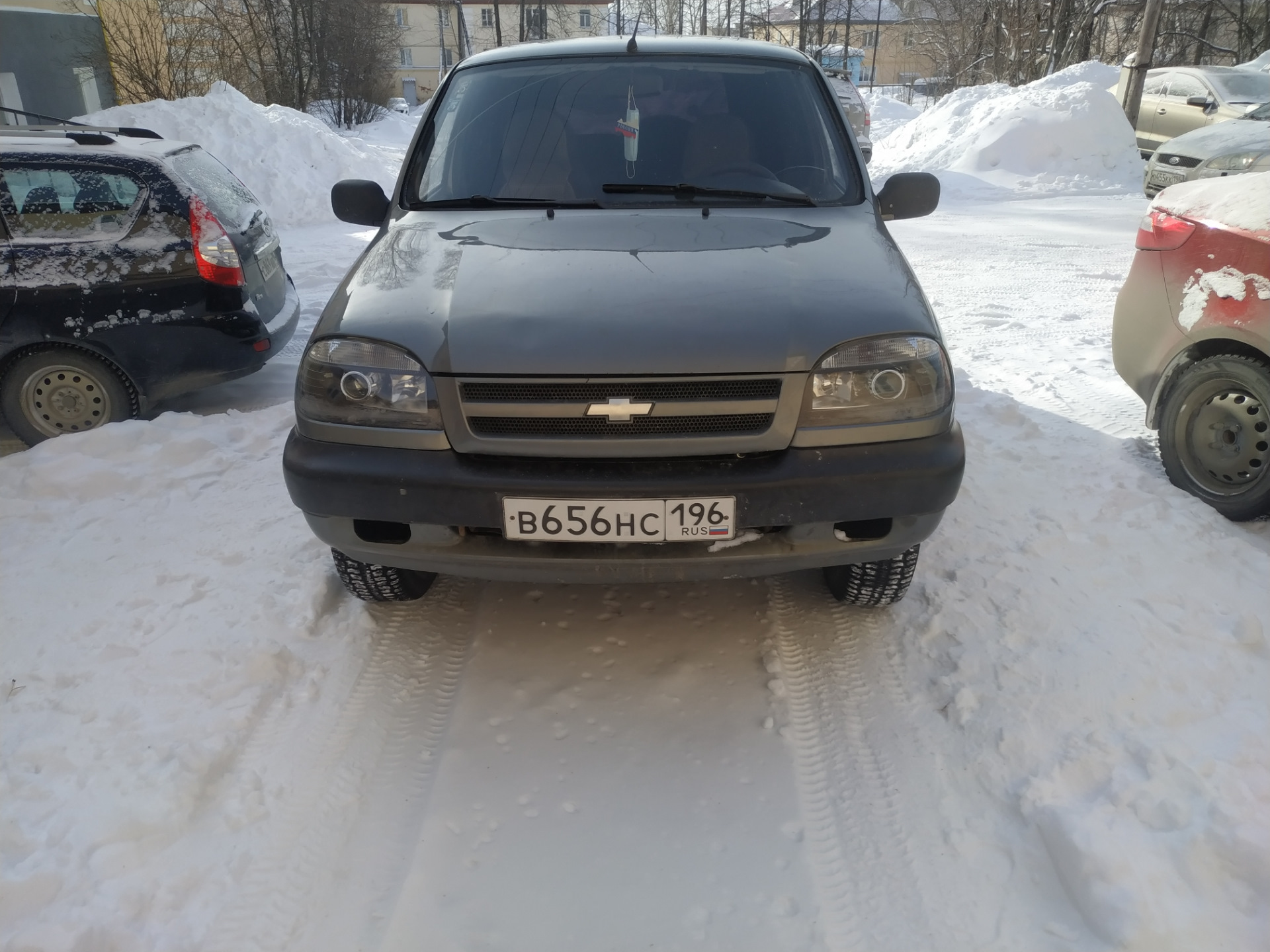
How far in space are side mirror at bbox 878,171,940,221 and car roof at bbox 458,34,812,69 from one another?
0.71 meters

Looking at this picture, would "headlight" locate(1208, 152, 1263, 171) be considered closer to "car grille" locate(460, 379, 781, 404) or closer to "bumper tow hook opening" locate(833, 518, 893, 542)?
"bumper tow hook opening" locate(833, 518, 893, 542)

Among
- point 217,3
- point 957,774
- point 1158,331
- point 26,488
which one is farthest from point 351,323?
point 217,3

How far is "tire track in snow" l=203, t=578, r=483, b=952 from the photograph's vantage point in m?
2.04

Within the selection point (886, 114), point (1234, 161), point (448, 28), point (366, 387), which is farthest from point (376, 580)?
point (448, 28)

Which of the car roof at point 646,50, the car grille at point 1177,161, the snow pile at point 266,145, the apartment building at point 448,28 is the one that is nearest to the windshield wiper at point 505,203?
the car roof at point 646,50

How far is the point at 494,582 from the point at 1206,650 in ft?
7.88

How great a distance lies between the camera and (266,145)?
12672 mm

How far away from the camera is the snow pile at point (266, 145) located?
1190 cm

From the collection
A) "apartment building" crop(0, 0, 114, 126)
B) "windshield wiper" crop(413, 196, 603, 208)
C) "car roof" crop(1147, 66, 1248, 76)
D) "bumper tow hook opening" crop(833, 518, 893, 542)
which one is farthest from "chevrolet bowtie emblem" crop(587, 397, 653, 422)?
"apartment building" crop(0, 0, 114, 126)

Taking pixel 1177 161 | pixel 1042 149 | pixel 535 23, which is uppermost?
pixel 535 23

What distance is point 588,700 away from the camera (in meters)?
2.76

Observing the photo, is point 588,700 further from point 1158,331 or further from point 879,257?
point 1158,331

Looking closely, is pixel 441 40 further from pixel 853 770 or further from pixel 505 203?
pixel 853 770

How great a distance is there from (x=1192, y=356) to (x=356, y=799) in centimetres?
369
